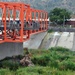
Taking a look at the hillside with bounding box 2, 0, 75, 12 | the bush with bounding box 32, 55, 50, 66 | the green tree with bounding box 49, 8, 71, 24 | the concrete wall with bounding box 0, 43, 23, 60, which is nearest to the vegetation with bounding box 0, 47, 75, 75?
the bush with bounding box 32, 55, 50, 66

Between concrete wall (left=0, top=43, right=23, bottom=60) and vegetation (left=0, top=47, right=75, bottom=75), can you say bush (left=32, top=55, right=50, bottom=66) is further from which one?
concrete wall (left=0, top=43, right=23, bottom=60)

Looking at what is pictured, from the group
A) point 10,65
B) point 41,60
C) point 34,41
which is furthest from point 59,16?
point 10,65

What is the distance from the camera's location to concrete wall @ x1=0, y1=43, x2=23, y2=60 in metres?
30.0

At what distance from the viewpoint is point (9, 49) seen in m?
32.0

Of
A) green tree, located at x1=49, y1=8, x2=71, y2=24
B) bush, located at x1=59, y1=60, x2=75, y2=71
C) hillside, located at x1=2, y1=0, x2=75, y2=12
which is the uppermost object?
hillside, located at x1=2, y1=0, x2=75, y2=12

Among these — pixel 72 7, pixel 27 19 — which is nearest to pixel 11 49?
pixel 27 19

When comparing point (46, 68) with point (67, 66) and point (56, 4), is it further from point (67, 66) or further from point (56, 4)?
point (56, 4)

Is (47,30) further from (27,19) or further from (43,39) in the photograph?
(27,19)

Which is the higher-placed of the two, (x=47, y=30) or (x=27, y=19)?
(x=27, y=19)

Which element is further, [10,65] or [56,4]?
[56,4]

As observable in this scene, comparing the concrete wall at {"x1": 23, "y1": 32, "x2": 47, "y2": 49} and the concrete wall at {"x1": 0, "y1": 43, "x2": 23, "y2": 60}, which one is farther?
the concrete wall at {"x1": 23, "y1": 32, "x2": 47, "y2": 49}

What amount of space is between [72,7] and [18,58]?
339ft

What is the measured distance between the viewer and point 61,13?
211 ft

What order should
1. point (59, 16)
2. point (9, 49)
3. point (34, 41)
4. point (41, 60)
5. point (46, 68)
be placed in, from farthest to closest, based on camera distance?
point (59, 16) → point (34, 41) → point (41, 60) → point (9, 49) → point (46, 68)
